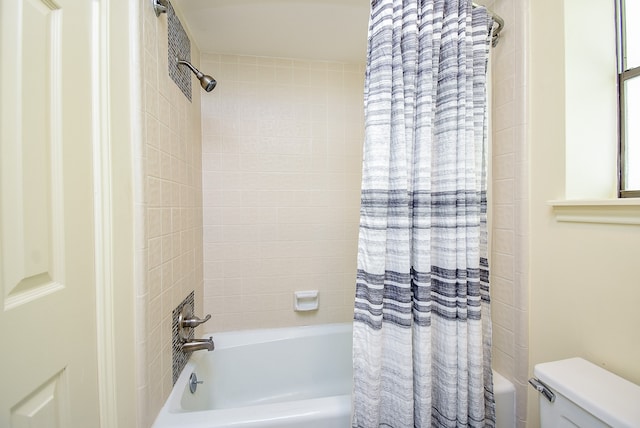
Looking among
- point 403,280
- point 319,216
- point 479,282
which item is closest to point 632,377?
point 479,282

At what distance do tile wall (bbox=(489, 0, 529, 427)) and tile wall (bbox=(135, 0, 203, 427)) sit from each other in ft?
4.53

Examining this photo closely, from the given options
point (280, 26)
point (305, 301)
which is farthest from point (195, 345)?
point (280, 26)

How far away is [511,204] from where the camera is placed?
101 cm

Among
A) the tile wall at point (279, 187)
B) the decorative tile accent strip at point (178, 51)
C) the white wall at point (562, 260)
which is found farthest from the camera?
the tile wall at point (279, 187)

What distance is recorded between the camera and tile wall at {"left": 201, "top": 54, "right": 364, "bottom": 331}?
156 centimetres

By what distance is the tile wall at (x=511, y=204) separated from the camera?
0.96m

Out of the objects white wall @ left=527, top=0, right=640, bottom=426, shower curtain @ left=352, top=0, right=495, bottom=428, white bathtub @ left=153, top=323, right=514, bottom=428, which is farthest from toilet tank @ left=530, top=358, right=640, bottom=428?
white bathtub @ left=153, top=323, right=514, bottom=428

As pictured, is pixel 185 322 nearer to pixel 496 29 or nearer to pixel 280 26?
pixel 280 26

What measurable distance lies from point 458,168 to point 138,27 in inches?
45.8

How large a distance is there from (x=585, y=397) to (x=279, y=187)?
154 centimetres

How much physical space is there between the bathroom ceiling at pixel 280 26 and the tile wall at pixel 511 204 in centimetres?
67

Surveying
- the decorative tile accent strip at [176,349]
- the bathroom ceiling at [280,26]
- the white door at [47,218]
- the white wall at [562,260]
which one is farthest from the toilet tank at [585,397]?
the bathroom ceiling at [280,26]

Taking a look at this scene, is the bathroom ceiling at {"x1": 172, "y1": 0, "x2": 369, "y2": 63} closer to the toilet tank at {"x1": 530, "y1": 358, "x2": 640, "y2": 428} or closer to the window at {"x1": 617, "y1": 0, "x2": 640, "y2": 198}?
the window at {"x1": 617, "y1": 0, "x2": 640, "y2": 198}

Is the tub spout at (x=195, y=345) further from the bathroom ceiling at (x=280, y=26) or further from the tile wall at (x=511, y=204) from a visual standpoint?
the bathroom ceiling at (x=280, y=26)
